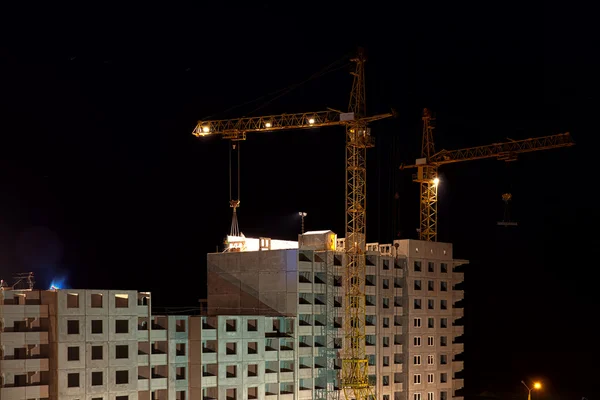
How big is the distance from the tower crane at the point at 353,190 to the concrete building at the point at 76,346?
91.8ft

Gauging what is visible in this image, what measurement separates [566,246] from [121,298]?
124 metres

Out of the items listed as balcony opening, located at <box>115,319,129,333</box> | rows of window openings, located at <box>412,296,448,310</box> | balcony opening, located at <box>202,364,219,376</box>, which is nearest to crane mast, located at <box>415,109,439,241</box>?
rows of window openings, located at <box>412,296,448,310</box>

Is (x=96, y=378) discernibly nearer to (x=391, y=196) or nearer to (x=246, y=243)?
(x=246, y=243)

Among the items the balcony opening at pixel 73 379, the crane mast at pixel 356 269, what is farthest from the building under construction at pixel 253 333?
the crane mast at pixel 356 269

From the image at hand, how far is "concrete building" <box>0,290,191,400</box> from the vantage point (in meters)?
91.2

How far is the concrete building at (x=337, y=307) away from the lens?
114m

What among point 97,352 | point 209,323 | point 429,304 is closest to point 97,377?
point 97,352

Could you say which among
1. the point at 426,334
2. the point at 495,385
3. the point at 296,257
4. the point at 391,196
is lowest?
the point at 495,385

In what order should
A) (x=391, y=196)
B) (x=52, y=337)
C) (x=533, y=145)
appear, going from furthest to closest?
(x=391, y=196) → (x=533, y=145) → (x=52, y=337)

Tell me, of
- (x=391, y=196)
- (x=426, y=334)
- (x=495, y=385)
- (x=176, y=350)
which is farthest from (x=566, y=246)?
(x=176, y=350)

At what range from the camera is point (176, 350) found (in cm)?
10306

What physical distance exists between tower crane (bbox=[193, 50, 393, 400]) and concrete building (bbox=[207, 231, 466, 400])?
1239 millimetres

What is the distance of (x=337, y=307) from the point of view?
391 ft

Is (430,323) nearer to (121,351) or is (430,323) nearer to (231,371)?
(231,371)
